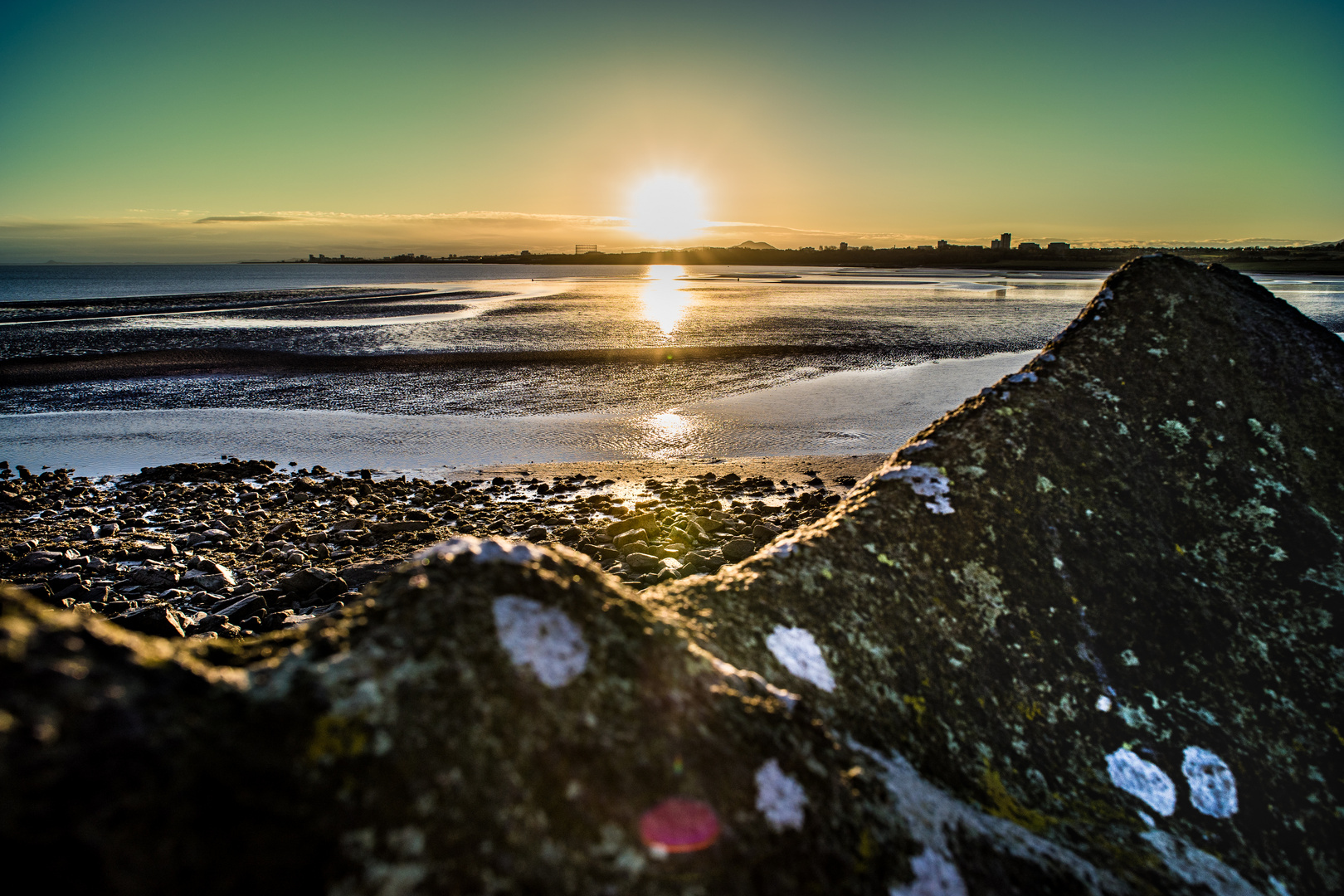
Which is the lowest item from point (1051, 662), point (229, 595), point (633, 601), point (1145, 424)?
point (229, 595)

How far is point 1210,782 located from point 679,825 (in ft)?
7.68

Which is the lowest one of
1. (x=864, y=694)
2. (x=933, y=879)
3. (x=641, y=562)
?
(x=641, y=562)

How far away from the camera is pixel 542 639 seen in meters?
2.00

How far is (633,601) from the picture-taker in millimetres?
2379

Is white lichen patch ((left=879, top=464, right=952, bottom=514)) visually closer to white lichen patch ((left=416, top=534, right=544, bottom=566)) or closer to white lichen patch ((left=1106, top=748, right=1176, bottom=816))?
white lichen patch ((left=1106, top=748, right=1176, bottom=816))

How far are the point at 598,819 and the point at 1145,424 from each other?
3767 millimetres

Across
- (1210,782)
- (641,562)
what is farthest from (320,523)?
(1210,782)

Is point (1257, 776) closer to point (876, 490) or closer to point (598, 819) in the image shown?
point (876, 490)

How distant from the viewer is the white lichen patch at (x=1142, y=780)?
2736mm

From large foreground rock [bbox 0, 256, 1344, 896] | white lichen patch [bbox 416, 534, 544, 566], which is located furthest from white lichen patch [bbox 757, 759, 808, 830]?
white lichen patch [bbox 416, 534, 544, 566]

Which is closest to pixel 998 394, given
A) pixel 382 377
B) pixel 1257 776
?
pixel 1257 776

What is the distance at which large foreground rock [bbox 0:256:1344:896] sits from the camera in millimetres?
1505

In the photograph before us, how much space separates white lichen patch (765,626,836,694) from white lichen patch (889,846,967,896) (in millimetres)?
672

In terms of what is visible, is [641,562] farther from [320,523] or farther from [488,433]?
[488,433]
